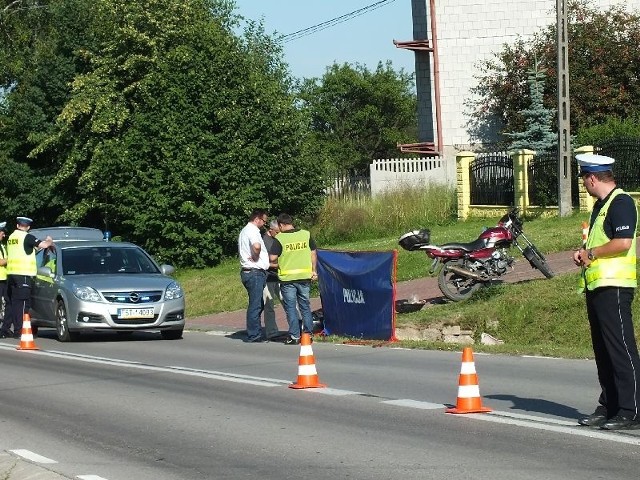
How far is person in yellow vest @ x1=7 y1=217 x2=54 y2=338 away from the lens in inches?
880

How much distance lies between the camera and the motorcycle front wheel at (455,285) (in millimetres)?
21422

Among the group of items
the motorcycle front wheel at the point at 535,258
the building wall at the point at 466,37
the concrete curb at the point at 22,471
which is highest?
the building wall at the point at 466,37

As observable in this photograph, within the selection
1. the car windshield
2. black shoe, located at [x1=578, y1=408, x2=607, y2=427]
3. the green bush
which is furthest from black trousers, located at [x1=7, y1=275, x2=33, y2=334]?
the green bush

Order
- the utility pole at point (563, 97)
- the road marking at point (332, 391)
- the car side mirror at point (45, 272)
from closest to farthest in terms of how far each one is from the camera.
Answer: the road marking at point (332, 391) → the car side mirror at point (45, 272) → the utility pole at point (563, 97)

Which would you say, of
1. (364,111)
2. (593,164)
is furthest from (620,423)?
(364,111)

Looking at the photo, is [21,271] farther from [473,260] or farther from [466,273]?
[473,260]

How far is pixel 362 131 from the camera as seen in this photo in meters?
74.1

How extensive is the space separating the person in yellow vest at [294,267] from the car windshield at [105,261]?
3637mm

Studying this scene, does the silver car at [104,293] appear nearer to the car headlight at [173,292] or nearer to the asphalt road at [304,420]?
the car headlight at [173,292]

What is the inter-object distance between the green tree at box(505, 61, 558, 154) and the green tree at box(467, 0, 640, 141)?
5.14ft

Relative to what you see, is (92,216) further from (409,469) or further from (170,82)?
(409,469)

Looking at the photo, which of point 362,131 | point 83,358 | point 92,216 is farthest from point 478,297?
point 362,131

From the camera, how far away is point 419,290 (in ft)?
79.6

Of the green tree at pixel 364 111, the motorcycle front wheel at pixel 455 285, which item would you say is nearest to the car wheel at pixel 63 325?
the motorcycle front wheel at pixel 455 285
